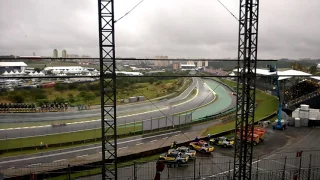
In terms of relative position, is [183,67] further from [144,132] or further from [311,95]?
[144,132]

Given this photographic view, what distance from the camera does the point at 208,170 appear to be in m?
10.2

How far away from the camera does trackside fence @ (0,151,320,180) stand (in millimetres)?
9336

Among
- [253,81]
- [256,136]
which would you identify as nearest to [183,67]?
[256,136]

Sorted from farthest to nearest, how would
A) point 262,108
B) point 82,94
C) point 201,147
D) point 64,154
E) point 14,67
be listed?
point 82,94
point 262,108
point 14,67
point 64,154
point 201,147

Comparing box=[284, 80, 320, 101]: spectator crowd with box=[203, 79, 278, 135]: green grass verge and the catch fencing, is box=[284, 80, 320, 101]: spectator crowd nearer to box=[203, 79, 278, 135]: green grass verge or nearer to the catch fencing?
box=[203, 79, 278, 135]: green grass verge

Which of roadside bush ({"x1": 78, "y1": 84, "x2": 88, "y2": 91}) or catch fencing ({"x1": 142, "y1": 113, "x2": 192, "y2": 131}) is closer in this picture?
catch fencing ({"x1": 142, "y1": 113, "x2": 192, "y2": 131})

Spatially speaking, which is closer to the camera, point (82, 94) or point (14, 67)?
point (14, 67)

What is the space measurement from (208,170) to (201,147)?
215 cm

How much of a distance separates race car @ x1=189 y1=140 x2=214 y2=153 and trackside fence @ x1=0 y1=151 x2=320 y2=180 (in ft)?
1.81

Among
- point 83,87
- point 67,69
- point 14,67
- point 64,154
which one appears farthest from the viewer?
point 83,87

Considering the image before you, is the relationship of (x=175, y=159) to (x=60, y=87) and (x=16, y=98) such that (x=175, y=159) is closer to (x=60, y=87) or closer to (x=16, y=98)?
(x=16, y=98)

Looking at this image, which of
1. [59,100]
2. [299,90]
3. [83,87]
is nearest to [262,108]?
[299,90]

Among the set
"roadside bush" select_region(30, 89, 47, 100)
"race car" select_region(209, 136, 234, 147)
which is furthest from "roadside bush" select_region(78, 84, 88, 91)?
"race car" select_region(209, 136, 234, 147)

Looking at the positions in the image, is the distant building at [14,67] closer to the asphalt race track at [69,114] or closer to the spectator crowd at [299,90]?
the asphalt race track at [69,114]
